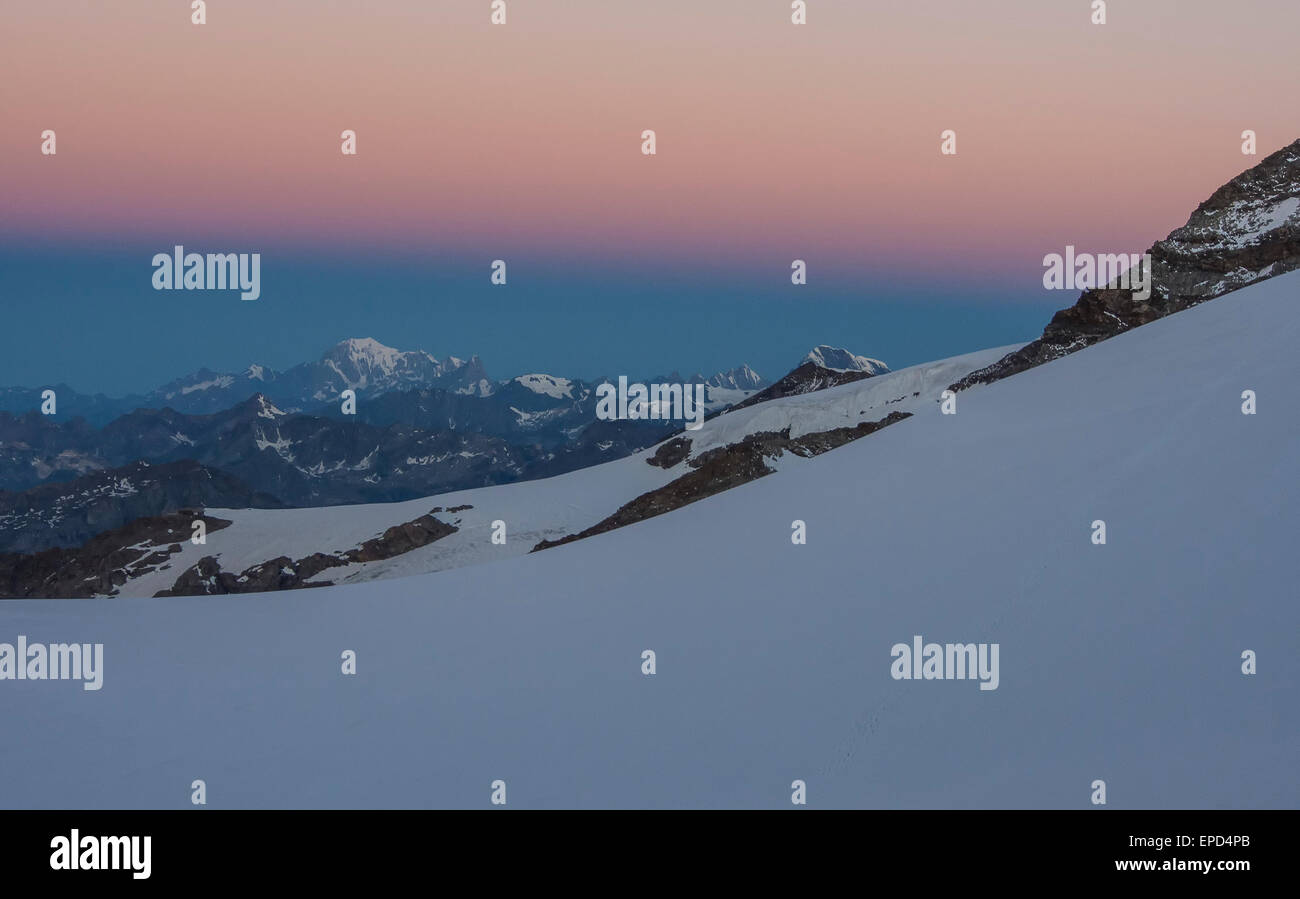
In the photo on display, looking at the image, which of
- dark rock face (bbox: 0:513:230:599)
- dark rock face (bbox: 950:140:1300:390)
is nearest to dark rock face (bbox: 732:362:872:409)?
dark rock face (bbox: 950:140:1300:390)

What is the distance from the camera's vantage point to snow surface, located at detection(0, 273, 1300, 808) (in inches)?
250

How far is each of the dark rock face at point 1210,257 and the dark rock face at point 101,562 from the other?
2417 inches

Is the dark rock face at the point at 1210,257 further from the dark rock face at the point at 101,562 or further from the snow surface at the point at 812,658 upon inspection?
the dark rock face at the point at 101,562

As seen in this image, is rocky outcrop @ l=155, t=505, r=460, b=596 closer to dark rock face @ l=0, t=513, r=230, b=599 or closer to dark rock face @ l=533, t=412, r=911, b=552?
dark rock face @ l=0, t=513, r=230, b=599

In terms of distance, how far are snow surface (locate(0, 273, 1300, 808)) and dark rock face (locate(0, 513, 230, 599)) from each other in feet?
222

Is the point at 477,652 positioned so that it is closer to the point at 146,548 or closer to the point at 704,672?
the point at 704,672

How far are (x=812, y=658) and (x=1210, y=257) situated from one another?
4371 cm

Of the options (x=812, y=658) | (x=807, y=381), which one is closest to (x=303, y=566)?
(x=807, y=381)

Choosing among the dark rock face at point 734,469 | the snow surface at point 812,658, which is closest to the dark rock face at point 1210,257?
the dark rock face at point 734,469

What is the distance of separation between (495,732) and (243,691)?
108 inches

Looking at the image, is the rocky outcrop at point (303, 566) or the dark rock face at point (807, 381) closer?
the rocky outcrop at point (303, 566)

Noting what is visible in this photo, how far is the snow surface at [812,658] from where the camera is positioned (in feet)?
20.9
